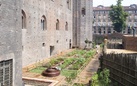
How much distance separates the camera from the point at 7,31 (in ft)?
30.1

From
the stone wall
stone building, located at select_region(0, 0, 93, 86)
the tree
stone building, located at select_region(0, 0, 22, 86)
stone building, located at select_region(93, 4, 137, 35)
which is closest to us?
stone building, located at select_region(0, 0, 22, 86)

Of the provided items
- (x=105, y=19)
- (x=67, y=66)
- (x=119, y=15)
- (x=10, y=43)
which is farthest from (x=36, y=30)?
(x=105, y=19)

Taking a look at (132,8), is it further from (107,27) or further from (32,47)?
(32,47)

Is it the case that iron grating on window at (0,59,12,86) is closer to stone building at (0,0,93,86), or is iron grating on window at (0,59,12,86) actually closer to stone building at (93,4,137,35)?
stone building at (0,0,93,86)

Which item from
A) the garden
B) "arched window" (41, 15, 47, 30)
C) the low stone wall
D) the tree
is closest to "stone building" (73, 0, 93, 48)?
the low stone wall

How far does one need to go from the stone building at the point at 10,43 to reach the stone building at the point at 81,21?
27825 mm

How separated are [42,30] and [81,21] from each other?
1611 cm

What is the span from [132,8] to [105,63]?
2697 inches

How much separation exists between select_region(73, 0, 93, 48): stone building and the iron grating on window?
2864cm

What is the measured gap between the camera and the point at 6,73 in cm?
930

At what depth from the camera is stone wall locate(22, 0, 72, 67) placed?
61.8 ft

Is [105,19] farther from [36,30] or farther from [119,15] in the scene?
[36,30]

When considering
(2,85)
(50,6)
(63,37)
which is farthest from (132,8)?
(2,85)

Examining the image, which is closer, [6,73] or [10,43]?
[6,73]
